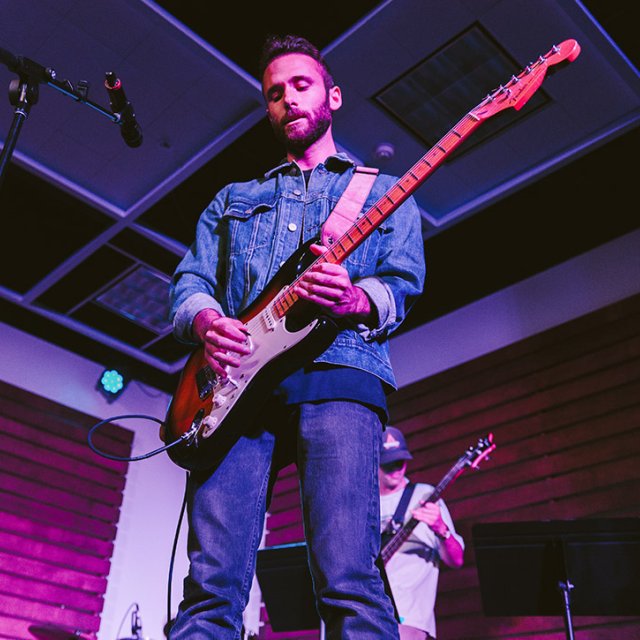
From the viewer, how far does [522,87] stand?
199cm

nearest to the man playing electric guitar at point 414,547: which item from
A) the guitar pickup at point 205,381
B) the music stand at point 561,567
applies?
the music stand at point 561,567

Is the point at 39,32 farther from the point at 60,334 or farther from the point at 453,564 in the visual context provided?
the point at 453,564

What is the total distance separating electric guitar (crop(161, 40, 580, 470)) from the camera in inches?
65.9

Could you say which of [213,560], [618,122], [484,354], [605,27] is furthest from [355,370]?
[484,354]

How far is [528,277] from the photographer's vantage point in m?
6.02

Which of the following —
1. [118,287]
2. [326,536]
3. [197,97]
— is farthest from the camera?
[118,287]

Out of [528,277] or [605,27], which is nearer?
[605,27]

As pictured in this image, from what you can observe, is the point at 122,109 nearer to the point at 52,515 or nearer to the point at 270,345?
the point at 270,345

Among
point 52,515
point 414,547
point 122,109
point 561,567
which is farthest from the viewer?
point 52,515

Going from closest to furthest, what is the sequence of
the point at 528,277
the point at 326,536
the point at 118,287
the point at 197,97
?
the point at 326,536
the point at 197,97
the point at 528,277
the point at 118,287

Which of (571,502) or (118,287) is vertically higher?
(118,287)

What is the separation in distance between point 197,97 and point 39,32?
0.95m

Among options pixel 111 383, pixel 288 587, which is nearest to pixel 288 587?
pixel 288 587

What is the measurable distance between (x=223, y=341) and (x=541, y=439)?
420cm
